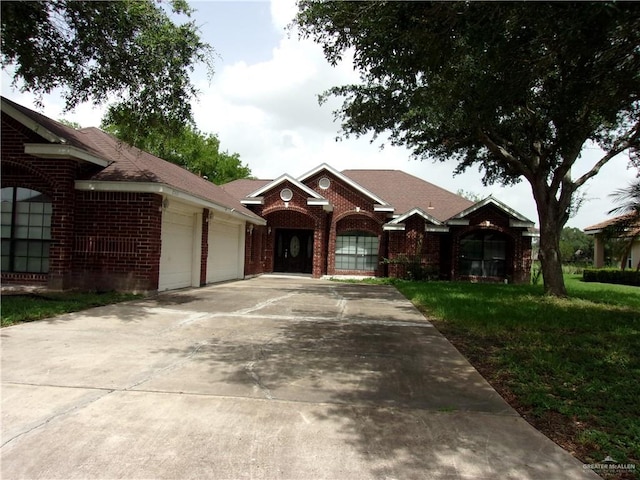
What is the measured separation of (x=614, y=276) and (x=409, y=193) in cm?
1186

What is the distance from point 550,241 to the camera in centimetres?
1408

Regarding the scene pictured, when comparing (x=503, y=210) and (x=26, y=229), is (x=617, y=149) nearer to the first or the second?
(x=503, y=210)

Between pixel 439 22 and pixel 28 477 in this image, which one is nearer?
pixel 28 477

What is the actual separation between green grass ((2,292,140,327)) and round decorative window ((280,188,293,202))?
1127cm

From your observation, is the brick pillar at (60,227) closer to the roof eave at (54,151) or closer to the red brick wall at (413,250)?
the roof eave at (54,151)

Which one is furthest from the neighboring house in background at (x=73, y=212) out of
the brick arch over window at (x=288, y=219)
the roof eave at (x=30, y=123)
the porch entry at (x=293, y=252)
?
the porch entry at (x=293, y=252)

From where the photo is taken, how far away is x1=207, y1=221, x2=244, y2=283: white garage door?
1608 cm

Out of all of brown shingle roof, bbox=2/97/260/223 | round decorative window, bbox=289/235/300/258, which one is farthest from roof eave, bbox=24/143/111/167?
round decorative window, bbox=289/235/300/258

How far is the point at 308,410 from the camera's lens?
4.05m

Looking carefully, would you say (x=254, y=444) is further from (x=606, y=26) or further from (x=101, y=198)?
(x=101, y=198)

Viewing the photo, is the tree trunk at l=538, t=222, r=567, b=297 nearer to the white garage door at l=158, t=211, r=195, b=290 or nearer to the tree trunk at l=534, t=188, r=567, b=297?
the tree trunk at l=534, t=188, r=567, b=297

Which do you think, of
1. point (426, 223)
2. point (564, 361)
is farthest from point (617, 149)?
point (564, 361)

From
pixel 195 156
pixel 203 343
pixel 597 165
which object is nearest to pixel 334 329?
pixel 203 343

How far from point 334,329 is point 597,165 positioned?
11.3m
